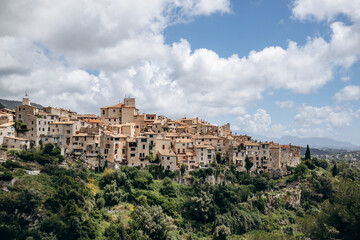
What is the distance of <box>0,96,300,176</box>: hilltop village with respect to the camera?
2430 inches

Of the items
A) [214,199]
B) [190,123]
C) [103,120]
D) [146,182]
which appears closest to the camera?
[146,182]

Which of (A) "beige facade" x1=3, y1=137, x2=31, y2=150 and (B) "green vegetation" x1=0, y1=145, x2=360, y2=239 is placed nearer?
(B) "green vegetation" x1=0, y1=145, x2=360, y2=239

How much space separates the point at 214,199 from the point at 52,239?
114 feet

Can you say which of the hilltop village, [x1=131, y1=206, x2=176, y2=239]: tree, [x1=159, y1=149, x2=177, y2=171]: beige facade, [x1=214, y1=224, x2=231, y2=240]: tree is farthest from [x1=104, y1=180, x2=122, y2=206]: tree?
[x1=214, y1=224, x2=231, y2=240]: tree

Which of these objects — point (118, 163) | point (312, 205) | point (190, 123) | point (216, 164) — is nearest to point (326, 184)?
point (312, 205)

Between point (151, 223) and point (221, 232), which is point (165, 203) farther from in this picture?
point (221, 232)

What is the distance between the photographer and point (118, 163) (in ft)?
206

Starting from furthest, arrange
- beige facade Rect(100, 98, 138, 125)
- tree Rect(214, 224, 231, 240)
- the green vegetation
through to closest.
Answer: beige facade Rect(100, 98, 138, 125), tree Rect(214, 224, 231, 240), the green vegetation

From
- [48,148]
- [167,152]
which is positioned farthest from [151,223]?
[48,148]

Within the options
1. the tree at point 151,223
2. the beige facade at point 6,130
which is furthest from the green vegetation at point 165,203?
the beige facade at point 6,130

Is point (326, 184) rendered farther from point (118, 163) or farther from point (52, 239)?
point (52, 239)

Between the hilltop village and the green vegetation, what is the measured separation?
9.52 ft

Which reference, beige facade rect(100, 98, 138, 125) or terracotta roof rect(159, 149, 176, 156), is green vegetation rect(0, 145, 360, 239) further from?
beige facade rect(100, 98, 138, 125)

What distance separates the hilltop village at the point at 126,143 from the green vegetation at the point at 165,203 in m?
2.90
